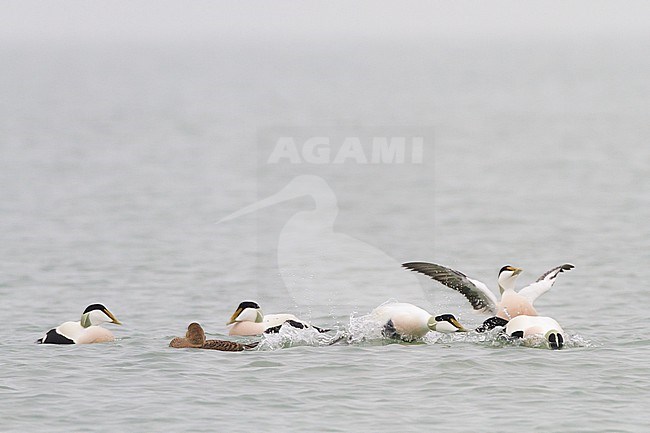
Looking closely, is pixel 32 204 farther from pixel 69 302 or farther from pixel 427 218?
pixel 69 302

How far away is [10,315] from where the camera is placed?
57.2ft

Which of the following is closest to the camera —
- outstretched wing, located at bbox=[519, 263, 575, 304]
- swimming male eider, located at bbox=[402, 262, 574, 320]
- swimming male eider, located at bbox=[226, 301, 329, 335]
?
swimming male eider, located at bbox=[226, 301, 329, 335]

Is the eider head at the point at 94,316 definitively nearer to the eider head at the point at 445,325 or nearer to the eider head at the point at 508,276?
the eider head at the point at 445,325

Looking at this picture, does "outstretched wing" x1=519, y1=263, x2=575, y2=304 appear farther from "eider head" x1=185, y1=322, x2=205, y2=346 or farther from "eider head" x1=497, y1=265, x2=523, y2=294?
"eider head" x1=185, y1=322, x2=205, y2=346

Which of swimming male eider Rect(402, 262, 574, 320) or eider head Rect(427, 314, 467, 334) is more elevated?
swimming male eider Rect(402, 262, 574, 320)

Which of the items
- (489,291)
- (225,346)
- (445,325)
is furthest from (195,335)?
(489,291)

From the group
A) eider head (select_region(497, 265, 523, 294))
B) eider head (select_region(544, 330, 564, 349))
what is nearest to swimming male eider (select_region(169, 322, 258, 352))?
eider head (select_region(544, 330, 564, 349))

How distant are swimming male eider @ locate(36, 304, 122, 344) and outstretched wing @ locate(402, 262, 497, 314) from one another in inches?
130

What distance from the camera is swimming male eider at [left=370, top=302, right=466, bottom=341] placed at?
14938mm

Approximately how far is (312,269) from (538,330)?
7597mm

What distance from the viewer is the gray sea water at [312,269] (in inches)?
498

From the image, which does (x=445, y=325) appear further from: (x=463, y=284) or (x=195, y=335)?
(x=195, y=335)

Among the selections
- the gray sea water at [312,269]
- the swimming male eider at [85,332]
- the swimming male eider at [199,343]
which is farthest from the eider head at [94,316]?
the swimming male eider at [199,343]

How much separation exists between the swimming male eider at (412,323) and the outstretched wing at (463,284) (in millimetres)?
742
